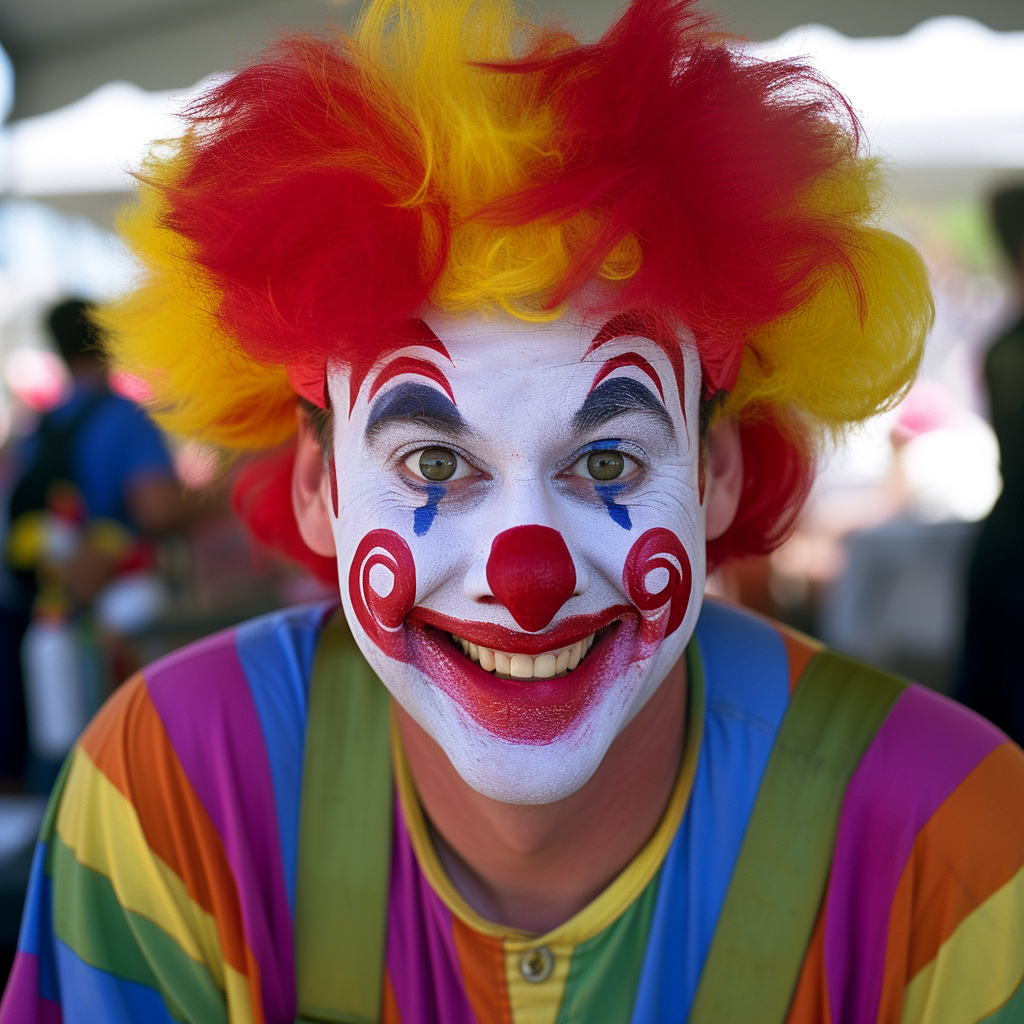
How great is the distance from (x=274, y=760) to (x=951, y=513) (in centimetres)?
399

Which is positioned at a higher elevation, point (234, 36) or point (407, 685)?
point (234, 36)

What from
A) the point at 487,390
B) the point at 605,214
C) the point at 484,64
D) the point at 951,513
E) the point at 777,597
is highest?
the point at 484,64

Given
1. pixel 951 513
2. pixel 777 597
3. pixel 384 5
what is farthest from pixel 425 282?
pixel 951 513

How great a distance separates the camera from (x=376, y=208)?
93 centimetres

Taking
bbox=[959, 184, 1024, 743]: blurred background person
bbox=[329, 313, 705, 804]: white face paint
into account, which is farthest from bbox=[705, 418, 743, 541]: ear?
bbox=[959, 184, 1024, 743]: blurred background person

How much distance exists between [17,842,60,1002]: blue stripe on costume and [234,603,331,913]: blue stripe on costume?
25cm

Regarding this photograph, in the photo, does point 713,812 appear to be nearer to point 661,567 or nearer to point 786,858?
point 786,858

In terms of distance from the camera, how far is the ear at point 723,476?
44.4 inches

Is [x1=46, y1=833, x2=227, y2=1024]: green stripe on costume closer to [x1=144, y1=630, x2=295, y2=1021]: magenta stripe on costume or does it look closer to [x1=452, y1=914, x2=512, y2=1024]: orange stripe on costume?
[x1=144, y1=630, x2=295, y2=1021]: magenta stripe on costume

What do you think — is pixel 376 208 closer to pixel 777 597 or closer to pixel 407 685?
pixel 407 685

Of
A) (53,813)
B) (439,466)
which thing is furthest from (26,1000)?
(439,466)

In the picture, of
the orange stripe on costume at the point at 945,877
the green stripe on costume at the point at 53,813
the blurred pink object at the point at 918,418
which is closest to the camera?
the orange stripe on costume at the point at 945,877

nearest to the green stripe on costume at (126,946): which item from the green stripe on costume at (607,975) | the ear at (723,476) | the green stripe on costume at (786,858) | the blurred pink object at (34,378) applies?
the green stripe on costume at (607,975)

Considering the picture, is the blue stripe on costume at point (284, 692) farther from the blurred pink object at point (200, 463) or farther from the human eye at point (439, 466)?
the human eye at point (439, 466)
